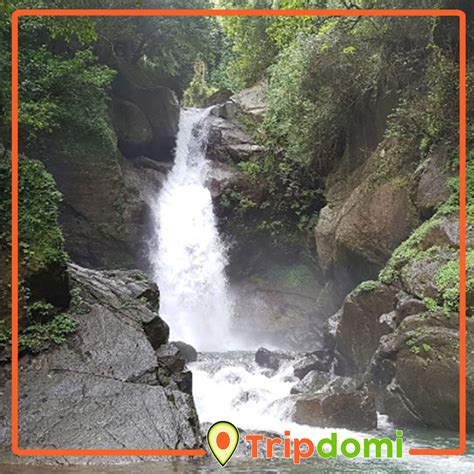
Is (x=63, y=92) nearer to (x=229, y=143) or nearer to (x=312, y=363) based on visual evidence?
(x=229, y=143)

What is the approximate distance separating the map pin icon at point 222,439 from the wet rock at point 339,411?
374 cm

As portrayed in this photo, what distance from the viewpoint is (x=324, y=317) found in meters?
15.9

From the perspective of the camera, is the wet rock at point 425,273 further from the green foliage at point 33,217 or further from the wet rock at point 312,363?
the green foliage at point 33,217

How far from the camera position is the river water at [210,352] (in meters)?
5.84

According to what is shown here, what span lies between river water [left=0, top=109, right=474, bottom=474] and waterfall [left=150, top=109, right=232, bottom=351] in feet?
0.10

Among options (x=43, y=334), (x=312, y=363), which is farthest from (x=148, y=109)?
(x=43, y=334)

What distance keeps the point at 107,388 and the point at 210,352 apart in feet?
29.9

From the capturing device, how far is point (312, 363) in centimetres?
1138

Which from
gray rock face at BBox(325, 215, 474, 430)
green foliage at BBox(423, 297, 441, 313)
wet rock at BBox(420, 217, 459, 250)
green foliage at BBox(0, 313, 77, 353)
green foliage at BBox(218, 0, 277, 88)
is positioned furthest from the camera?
green foliage at BBox(218, 0, 277, 88)

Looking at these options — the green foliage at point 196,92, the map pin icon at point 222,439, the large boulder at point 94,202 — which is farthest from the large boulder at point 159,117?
the map pin icon at point 222,439

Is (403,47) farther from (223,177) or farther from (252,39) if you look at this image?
(252,39)

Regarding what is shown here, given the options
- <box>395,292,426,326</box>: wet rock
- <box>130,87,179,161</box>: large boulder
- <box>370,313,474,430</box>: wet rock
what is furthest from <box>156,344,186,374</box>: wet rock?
<box>130,87,179,161</box>: large boulder

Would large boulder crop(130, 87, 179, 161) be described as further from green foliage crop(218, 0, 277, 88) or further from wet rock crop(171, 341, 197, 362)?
wet rock crop(171, 341, 197, 362)

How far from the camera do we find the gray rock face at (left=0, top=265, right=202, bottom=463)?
5.73 metres
